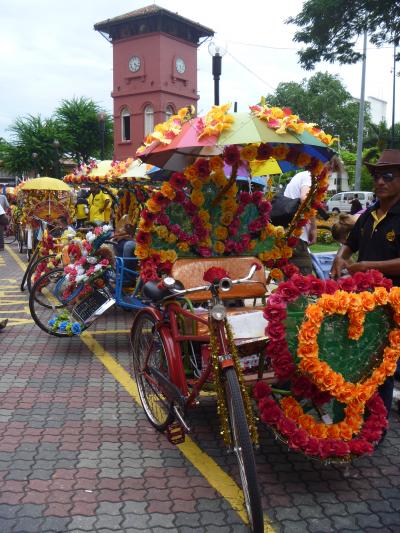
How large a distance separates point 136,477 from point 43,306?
182 inches

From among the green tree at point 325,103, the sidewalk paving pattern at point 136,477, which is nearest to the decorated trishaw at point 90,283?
the sidewalk paving pattern at point 136,477

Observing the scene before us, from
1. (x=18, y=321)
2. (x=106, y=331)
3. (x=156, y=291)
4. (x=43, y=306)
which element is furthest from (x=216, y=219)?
(x=18, y=321)

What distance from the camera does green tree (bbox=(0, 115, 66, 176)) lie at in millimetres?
40125

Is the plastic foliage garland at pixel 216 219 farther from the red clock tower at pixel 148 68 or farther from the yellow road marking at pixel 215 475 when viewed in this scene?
the red clock tower at pixel 148 68

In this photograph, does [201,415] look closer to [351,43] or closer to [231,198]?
[231,198]

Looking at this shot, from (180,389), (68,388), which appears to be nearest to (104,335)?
(68,388)

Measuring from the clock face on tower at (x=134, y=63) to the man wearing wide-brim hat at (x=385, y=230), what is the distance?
36258 mm

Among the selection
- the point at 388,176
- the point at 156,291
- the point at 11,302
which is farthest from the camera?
the point at 11,302

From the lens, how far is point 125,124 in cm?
3975

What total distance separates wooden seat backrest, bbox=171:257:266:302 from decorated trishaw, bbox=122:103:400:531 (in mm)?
11

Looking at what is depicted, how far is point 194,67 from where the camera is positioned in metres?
39.8

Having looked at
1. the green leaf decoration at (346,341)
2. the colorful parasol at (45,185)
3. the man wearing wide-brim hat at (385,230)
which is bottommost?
the green leaf decoration at (346,341)

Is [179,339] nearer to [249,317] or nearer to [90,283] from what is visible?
[249,317]

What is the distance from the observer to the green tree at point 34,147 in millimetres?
40125
